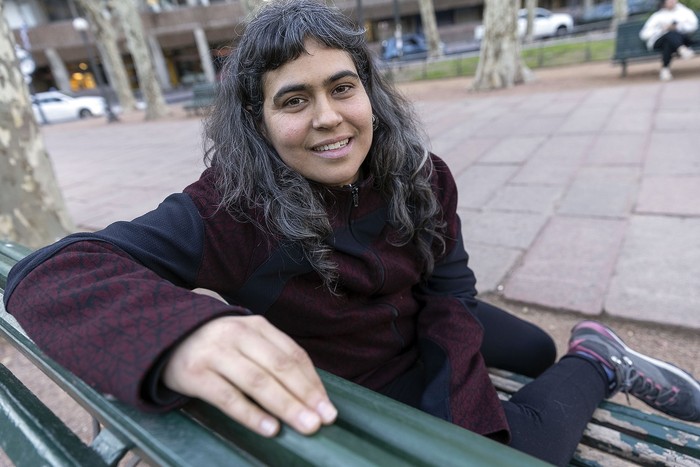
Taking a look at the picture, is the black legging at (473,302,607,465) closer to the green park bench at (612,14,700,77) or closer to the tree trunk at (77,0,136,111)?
the green park bench at (612,14,700,77)

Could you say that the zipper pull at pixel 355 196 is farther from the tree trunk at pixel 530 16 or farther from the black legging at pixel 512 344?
the tree trunk at pixel 530 16

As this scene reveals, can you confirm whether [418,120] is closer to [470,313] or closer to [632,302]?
[470,313]

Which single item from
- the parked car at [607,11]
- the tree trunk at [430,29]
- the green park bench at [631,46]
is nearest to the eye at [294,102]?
the green park bench at [631,46]

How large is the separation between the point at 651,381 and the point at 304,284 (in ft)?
4.04

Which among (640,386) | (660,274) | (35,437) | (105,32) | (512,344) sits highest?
(105,32)

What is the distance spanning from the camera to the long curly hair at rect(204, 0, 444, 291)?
116 centimetres

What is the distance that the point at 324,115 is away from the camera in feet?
3.87

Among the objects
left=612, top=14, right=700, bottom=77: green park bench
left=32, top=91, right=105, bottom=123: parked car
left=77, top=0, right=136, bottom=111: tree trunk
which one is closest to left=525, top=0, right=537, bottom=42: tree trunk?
left=612, top=14, right=700, bottom=77: green park bench

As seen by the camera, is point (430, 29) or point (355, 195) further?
point (430, 29)

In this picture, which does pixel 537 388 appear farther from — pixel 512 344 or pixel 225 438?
pixel 225 438

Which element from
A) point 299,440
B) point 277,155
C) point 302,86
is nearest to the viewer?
point 299,440

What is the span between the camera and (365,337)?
53.6 inches

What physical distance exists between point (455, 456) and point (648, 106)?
6.67 meters

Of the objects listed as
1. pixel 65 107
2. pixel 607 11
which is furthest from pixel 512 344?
pixel 607 11
